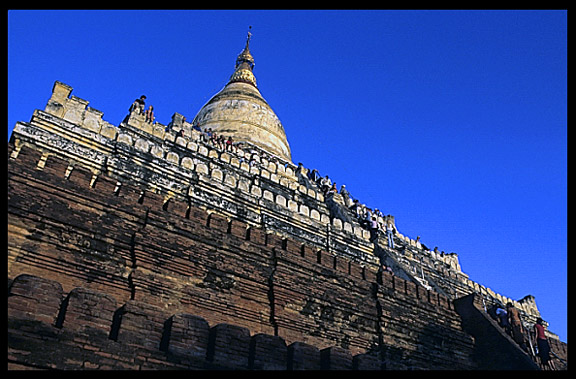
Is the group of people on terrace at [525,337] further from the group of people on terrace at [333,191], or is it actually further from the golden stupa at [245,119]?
the golden stupa at [245,119]

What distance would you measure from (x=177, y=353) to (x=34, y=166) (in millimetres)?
4311

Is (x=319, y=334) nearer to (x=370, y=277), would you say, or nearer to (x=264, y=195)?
(x=370, y=277)

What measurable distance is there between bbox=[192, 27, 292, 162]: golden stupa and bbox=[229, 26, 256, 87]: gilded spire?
11.1 feet

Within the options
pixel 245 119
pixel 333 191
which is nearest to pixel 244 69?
pixel 245 119

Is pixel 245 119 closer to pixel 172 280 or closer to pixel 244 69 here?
pixel 244 69

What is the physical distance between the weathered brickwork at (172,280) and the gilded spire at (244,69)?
26.9m

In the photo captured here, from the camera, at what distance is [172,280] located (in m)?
7.68

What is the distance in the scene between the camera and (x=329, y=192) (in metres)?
19.3

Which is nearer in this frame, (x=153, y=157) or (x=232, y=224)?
(x=232, y=224)

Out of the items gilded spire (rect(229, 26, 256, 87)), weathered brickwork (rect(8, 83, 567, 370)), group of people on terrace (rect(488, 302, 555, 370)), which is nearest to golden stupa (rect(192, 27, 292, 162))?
gilded spire (rect(229, 26, 256, 87))

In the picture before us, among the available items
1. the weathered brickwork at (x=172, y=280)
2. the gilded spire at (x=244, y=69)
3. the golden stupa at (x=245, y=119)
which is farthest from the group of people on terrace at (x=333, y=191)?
the gilded spire at (x=244, y=69)

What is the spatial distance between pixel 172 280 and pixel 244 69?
34.9m

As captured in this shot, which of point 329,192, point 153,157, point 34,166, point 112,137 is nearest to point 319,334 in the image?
point 34,166

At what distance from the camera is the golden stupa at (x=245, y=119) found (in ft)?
93.9
